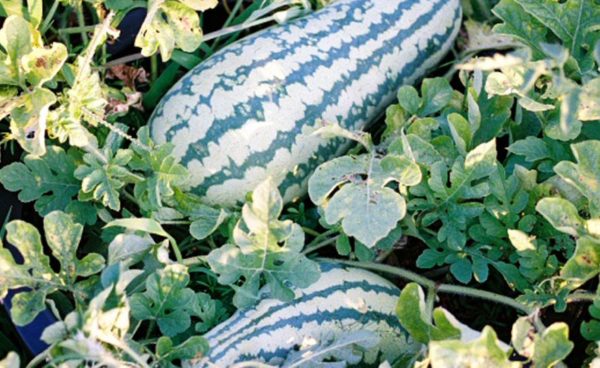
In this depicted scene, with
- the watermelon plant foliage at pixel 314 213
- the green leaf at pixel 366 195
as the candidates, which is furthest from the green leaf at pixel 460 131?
the green leaf at pixel 366 195

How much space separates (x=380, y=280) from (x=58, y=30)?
87 centimetres

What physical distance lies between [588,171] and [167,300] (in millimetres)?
724

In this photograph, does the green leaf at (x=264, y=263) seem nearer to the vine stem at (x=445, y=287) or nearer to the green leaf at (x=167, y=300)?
the green leaf at (x=167, y=300)

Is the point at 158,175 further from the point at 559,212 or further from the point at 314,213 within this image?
the point at 559,212

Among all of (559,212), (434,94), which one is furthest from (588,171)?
(434,94)

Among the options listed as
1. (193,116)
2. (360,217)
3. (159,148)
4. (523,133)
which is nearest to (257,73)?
(193,116)

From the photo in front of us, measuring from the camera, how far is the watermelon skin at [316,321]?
4.62ft

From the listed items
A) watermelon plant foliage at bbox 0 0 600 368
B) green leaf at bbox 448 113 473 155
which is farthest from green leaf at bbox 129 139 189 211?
green leaf at bbox 448 113 473 155

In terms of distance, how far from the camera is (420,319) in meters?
1.29

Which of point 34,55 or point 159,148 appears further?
point 159,148

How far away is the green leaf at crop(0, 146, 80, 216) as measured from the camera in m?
1.51

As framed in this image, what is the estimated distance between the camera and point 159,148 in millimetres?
1516

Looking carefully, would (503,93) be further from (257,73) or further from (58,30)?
(58,30)

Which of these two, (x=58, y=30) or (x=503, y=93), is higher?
(x=58, y=30)
